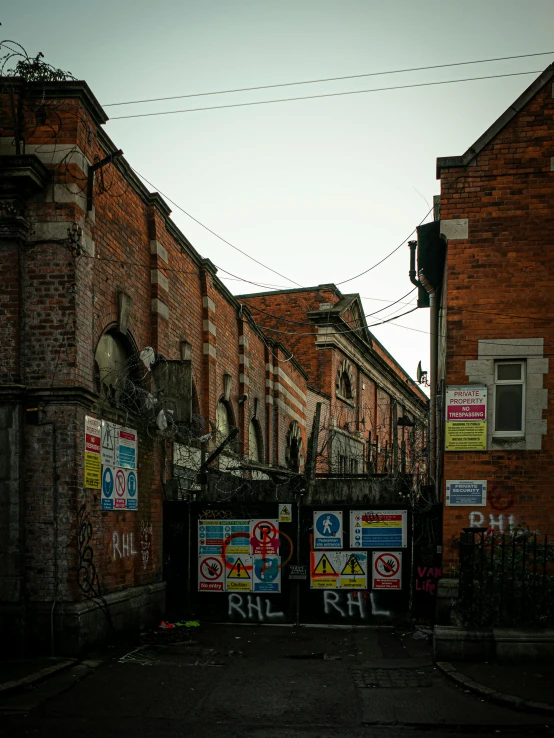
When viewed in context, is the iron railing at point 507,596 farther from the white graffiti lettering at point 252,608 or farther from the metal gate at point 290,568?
the white graffiti lettering at point 252,608

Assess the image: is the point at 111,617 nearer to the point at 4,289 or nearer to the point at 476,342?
the point at 4,289

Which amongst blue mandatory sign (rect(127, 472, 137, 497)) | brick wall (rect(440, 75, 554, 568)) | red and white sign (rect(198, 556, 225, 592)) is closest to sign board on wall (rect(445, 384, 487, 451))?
brick wall (rect(440, 75, 554, 568))

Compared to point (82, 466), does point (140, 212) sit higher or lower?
higher

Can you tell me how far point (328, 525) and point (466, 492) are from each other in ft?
8.32

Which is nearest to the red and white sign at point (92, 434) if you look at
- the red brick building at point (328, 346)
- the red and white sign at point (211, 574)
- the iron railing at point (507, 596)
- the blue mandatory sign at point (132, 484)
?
the blue mandatory sign at point (132, 484)

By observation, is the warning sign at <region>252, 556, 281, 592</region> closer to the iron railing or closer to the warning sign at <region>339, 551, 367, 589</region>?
the warning sign at <region>339, 551, 367, 589</region>

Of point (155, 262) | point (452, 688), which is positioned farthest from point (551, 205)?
point (452, 688)

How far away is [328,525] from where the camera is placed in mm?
14250

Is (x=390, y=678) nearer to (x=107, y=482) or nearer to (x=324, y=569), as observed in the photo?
(x=324, y=569)

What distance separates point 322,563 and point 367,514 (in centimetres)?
113

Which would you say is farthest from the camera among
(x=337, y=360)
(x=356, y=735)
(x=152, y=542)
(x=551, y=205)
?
(x=337, y=360)

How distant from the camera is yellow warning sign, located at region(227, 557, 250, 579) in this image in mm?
14320

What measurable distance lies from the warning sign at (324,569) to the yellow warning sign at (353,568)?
0.45 ft

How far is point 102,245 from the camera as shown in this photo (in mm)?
12367
